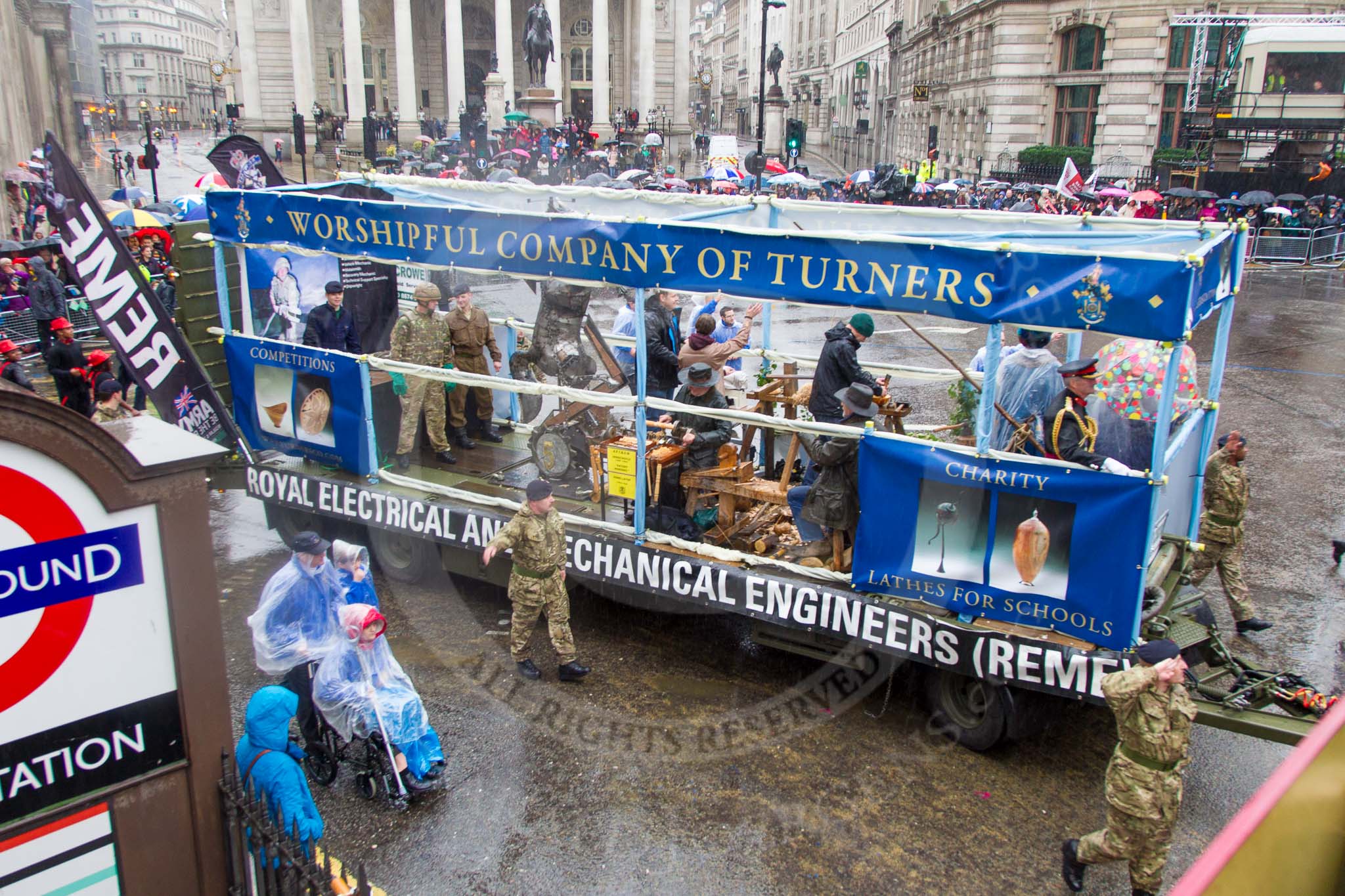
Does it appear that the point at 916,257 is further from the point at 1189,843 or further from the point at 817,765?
the point at 1189,843

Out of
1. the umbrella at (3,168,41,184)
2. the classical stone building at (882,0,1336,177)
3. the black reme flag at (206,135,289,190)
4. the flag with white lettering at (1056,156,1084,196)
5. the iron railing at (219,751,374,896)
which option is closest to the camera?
the iron railing at (219,751,374,896)

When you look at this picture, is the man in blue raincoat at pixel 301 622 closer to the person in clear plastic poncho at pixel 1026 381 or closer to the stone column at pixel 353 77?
the person in clear plastic poncho at pixel 1026 381

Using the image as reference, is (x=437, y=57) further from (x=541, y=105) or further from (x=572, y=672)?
(x=572, y=672)

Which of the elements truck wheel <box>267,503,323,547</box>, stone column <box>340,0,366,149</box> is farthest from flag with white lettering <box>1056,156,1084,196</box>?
stone column <box>340,0,366,149</box>

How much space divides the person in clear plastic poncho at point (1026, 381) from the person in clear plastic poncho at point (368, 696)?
4557 millimetres

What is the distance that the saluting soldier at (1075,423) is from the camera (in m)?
6.06

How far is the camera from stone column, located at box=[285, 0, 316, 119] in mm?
57594

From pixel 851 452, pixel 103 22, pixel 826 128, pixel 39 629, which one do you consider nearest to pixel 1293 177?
pixel 851 452

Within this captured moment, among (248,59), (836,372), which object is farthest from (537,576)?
(248,59)

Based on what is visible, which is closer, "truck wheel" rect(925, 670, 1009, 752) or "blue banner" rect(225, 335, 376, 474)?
"truck wheel" rect(925, 670, 1009, 752)

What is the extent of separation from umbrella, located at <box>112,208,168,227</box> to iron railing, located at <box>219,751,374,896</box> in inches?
731

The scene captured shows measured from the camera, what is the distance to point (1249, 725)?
5.70 m

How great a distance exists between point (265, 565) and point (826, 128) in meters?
96.0

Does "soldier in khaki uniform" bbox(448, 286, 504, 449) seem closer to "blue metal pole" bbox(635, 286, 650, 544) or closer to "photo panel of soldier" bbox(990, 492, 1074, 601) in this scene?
"blue metal pole" bbox(635, 286, 650, 544)
